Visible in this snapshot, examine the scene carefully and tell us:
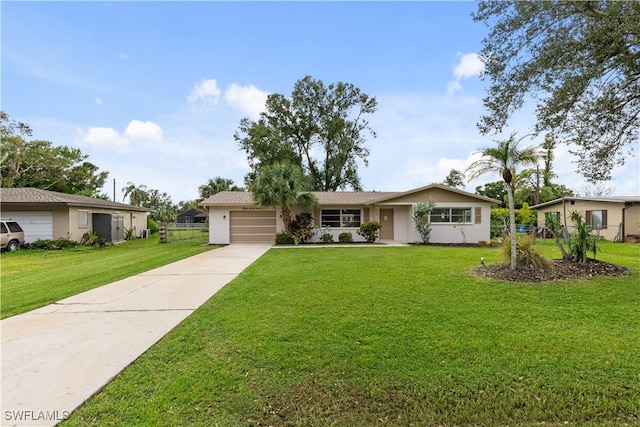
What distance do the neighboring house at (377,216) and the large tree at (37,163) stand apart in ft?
71.3

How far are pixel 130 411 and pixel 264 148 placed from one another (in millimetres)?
29384

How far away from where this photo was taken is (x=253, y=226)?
1944 cm

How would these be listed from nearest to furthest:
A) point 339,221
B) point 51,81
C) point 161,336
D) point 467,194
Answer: point 161,336, point 51,81, point 467,194, point 339,221

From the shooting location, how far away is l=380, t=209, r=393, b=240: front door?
19219mm

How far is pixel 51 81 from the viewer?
13266mm

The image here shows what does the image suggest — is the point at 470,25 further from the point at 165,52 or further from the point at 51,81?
the point at 51,81

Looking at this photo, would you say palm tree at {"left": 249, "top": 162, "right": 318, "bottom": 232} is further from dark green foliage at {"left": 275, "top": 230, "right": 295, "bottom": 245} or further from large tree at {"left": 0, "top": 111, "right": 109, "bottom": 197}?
large tree at {"left": 0, "top": 111, "right": 109, "bottom": 197}

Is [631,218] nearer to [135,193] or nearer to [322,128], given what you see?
[322,128]

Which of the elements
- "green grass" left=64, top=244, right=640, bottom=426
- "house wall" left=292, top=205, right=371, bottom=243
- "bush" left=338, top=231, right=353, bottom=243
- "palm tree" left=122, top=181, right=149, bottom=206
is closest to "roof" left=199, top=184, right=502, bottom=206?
"house wall" left=292, top=205, right=371, bottom=243

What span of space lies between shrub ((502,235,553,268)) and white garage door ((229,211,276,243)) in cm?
1337

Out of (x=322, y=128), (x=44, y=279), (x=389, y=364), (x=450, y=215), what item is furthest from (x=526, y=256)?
(x=322, y=128)

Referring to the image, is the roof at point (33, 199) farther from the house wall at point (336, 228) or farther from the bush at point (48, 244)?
the house wall at point (336, 228)

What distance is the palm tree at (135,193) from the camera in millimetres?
45312

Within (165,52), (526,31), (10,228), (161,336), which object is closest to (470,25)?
(526,31)
